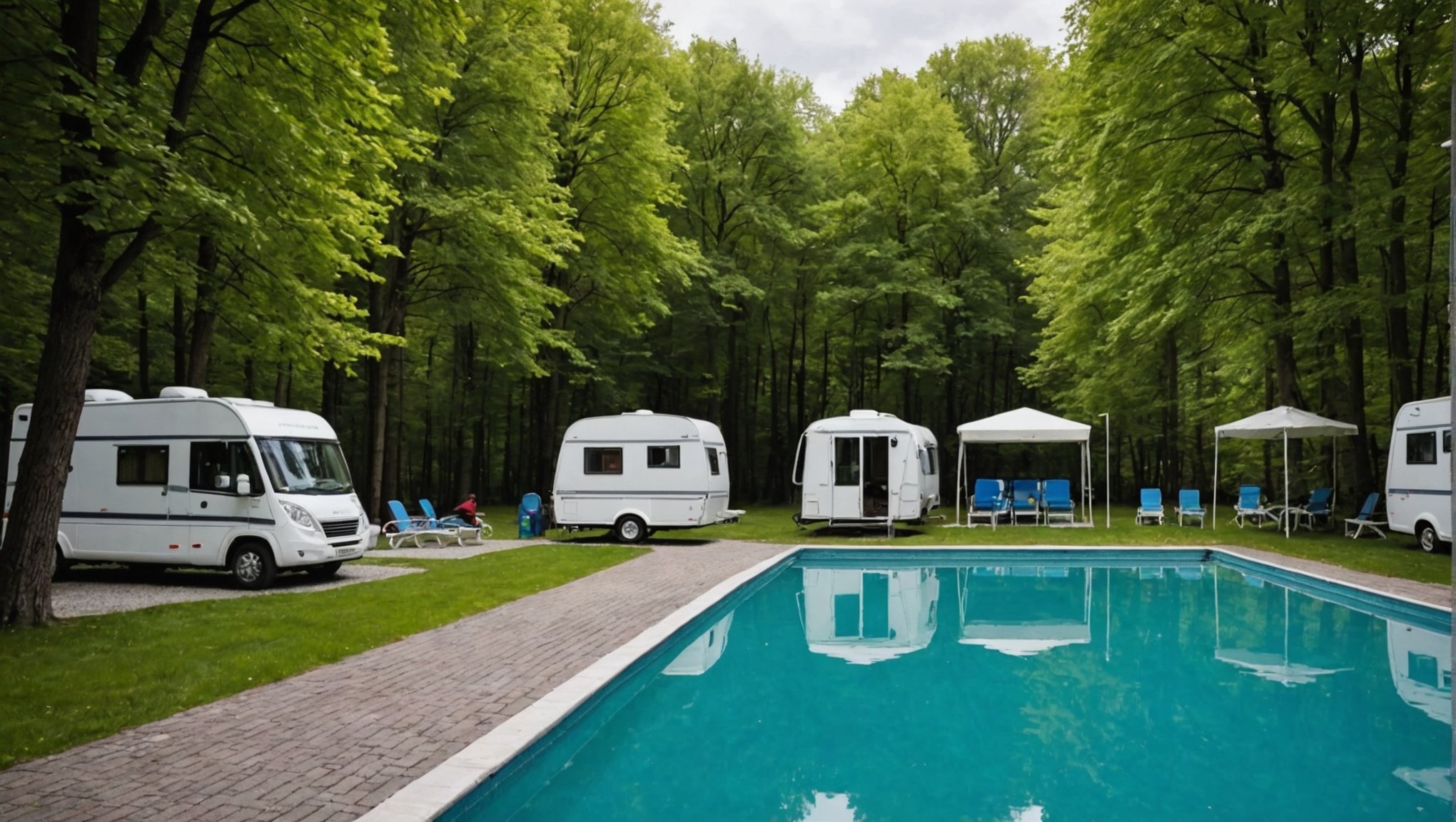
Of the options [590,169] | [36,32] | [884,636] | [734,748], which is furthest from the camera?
[590,169]

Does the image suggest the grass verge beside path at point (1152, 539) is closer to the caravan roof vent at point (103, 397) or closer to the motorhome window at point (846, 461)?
the motorhome window at point (846, 461)

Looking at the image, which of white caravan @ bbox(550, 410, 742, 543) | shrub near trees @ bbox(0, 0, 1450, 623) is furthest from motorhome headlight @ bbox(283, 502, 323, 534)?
white caravan @ bbox(550, 410, 742, 543)

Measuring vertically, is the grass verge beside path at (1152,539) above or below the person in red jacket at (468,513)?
below

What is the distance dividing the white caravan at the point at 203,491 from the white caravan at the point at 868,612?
6.16m

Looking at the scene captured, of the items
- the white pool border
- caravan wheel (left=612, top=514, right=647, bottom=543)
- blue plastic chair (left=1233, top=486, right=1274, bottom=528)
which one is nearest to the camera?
the white pool border

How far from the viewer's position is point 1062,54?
63.8 feet

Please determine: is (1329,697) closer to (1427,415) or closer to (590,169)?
(1427,415)

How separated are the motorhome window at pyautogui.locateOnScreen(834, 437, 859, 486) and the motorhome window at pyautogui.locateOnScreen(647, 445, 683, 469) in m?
3.56

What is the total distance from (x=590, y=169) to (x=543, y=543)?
9.80 m

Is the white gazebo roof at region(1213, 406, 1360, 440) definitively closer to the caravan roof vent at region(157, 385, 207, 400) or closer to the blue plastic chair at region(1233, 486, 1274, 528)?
the blue plastic chair at region(1233, 486, 1274, 528)

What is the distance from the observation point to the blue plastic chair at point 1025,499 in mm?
20250

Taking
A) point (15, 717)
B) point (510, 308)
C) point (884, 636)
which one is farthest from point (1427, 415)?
point (15, 717)

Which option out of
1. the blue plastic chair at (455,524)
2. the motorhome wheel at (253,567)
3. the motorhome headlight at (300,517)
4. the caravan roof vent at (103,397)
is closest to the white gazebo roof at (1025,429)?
the blue plastic chair at (455,524)

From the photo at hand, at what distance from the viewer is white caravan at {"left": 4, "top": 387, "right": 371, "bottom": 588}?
34.9ft
